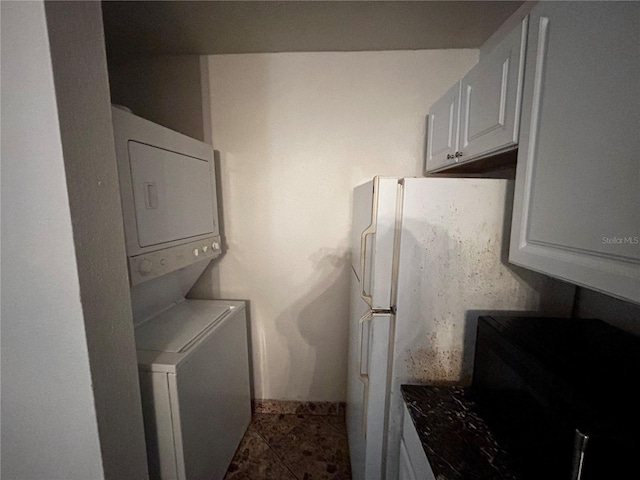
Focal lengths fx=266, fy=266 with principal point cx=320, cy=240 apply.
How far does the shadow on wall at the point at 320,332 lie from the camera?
1959 mm

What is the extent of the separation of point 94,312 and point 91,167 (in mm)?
374

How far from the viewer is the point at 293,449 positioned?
1.81m

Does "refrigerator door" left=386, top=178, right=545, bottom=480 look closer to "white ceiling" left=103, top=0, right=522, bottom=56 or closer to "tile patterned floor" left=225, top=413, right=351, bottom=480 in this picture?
"tile patterned floor" left=225, top=413, right=351, bottom=480

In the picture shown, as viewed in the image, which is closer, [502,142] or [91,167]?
[91,167]

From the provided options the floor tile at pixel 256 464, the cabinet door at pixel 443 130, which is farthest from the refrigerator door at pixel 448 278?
the floor tile at pixel 256 464

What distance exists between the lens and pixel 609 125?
58 cm

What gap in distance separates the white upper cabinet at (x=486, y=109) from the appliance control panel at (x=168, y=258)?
1.43m

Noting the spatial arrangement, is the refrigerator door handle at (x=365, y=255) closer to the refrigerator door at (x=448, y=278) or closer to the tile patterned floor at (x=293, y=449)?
the refrigerator door at (x=448, y=278)

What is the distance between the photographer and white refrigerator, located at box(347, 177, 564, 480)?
1021mm

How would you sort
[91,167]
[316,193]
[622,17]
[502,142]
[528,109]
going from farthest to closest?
1. [316,193]
2. [502,142]
3. [528,109]
4. [91,167]
5. [622,17]

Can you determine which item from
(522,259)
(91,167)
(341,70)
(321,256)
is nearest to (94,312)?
(91,167)

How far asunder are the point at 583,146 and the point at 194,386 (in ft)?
5.38

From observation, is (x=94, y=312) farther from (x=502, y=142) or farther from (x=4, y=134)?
(x=502, y=142)

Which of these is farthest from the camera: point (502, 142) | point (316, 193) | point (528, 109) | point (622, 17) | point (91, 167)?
point (316, 193)
